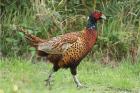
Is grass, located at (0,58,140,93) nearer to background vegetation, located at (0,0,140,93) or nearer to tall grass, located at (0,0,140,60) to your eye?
background vegetation, located at (0,0,140,93)

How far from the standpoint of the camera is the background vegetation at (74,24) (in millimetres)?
10656

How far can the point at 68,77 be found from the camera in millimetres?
9352

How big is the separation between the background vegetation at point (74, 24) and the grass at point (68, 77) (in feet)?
0.58

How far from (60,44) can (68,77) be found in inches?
31.2

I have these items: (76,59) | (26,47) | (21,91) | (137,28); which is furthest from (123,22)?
(21,91)

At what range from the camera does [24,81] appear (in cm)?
875

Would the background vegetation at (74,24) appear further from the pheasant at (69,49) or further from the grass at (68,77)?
the pheasant at (69,49)

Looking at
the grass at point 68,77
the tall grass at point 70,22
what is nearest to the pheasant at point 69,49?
the grass at point 68,77

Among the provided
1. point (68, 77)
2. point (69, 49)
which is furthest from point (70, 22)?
point (69, 49)

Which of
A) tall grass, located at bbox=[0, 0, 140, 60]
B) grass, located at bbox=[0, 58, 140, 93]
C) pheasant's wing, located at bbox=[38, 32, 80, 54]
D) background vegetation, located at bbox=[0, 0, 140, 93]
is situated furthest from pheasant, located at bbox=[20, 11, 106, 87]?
tall grass, located at bbox=[0, 0, 140, 60]

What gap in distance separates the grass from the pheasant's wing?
1.66ft

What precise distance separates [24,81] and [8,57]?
5.84 feet

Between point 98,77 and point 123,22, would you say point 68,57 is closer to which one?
point 98,77

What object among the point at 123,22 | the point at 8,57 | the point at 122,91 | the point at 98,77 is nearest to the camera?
the point at 122,91
